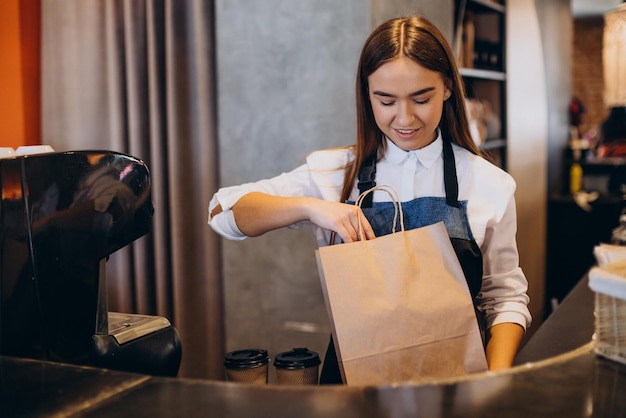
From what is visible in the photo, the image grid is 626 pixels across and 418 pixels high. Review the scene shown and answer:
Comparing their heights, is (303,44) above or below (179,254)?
above

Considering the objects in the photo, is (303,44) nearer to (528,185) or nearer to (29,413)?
(29,413)

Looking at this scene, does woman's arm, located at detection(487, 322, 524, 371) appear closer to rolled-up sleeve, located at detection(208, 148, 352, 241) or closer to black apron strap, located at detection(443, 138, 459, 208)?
black apron strap, located at detection(443, 138, 459, 208)

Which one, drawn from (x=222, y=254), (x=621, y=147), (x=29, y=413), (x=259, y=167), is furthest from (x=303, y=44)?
(x=621, y=147)

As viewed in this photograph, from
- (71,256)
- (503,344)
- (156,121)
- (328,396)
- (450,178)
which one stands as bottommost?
(503,344)

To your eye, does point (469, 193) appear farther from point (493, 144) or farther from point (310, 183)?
point (493, 144)

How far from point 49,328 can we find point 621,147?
6077 mm

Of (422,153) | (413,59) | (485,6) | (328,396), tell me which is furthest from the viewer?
(485,6)

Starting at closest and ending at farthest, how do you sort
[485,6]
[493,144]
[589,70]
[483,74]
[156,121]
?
[156,121], [483,74], [485,6], [493,144], [589,70]

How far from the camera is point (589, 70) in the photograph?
1052cm

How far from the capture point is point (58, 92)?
295 centimetres

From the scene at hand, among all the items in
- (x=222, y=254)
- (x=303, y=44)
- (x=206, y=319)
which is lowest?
(x=206, y=319)

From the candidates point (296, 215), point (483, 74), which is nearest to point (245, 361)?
point (296, 215)

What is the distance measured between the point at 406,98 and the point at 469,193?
0.28m

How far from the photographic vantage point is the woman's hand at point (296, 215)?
4.72ft
